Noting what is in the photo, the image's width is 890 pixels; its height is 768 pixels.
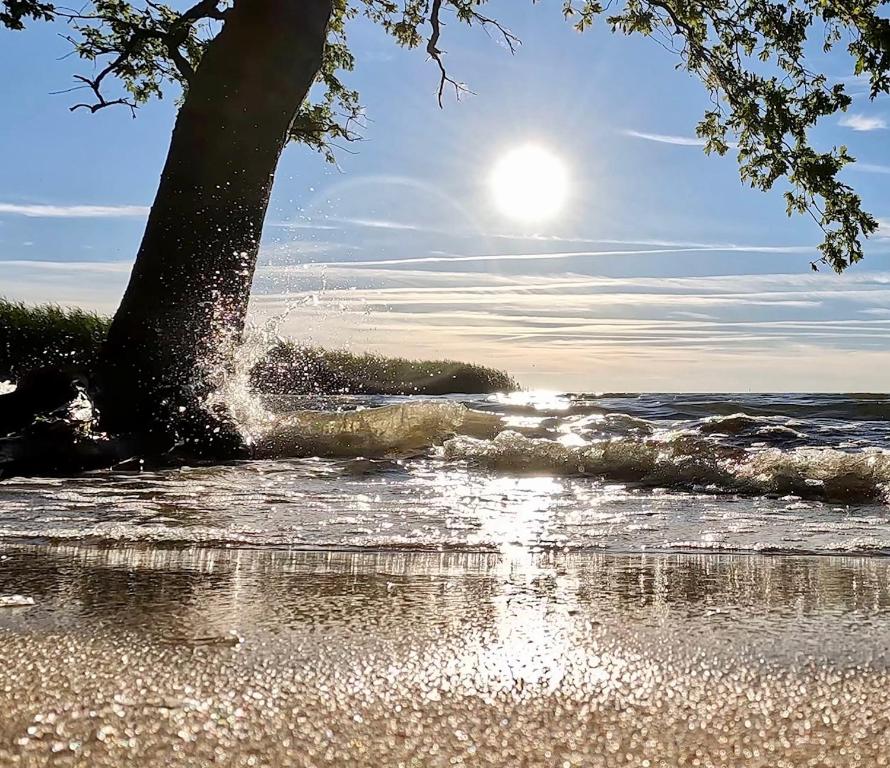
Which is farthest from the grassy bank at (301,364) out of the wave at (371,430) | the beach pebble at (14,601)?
the beach pebble at (14,601)

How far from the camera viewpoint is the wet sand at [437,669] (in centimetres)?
108

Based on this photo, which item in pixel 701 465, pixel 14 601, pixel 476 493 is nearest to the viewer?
pixel 14 601

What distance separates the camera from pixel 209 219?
701cm

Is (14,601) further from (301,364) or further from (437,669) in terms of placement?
(301,364)

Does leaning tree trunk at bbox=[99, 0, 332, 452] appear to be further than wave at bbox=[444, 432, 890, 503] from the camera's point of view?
Yes

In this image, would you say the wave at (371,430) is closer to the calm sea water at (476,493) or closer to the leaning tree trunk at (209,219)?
the calm sea water at (476,493)

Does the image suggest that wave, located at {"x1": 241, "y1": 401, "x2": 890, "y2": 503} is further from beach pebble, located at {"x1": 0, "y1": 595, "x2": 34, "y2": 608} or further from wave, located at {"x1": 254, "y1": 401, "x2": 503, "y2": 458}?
beach pebble, located at {"x1": 0, "y1": 595, "x2": 34, "y2": 608}

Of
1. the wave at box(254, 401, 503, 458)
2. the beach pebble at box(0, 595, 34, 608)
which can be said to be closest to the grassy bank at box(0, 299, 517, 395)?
the wave at box(254, 401, 503, 458)

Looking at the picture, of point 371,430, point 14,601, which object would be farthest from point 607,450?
point 14,601

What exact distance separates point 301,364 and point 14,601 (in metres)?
19.5

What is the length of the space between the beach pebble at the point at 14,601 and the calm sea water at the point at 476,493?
2.96ft

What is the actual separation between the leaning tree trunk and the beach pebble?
4880 millimetres

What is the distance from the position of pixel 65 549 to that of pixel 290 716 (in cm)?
174

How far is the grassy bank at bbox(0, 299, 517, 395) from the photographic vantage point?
18812 millimetres
